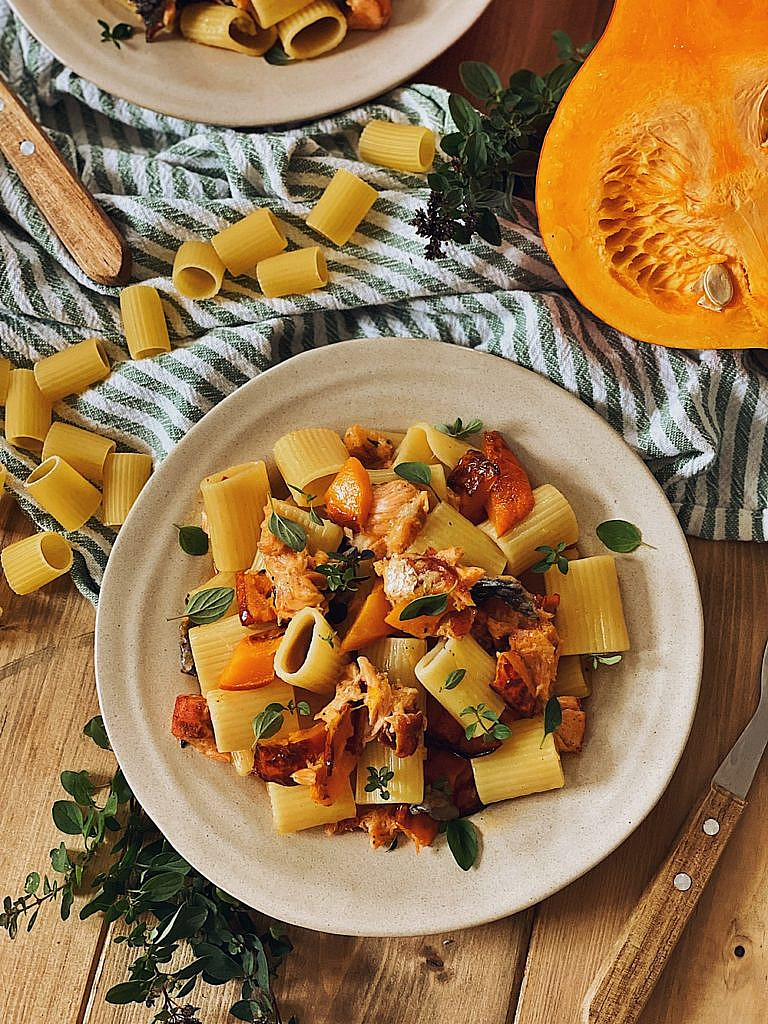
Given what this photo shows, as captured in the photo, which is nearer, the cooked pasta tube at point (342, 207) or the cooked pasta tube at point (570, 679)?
the cooked pasta tube at point (570, 679)

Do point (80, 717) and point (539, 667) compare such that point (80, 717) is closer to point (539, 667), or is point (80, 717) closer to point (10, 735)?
point (10, 735)

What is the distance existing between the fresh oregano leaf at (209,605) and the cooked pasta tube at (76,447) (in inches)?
15.4

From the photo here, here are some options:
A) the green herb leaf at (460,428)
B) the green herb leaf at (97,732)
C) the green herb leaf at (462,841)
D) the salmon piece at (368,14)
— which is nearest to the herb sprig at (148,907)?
the green herb leaf at (97,732)

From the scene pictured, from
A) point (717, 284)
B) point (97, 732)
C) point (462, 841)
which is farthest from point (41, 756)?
point (717, 284)

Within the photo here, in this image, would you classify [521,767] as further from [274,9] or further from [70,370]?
[274,9]

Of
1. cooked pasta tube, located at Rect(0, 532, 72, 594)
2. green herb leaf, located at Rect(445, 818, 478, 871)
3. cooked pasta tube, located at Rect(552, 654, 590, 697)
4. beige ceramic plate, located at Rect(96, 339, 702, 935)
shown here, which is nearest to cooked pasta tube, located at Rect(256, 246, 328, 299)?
beige ceramic plate, located at Rect(96, 339, 702, 935)

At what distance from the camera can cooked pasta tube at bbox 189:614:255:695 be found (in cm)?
196

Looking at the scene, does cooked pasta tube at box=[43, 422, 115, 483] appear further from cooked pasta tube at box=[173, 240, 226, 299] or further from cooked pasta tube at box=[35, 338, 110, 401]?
cooked pasta tube at box=[173, 240, 226, 299]

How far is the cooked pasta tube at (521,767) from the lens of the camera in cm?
190

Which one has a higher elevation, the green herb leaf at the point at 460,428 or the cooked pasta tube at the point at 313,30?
the cooked pasta tube at the point at 313,30

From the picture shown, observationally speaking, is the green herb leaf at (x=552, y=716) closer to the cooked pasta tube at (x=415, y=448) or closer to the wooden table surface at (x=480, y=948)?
the wooden table surface at (x=480, y=948)

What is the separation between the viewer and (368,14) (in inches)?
88.3

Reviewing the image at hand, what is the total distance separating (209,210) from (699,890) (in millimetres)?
1664

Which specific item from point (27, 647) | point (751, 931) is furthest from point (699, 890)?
point (27, 647)
